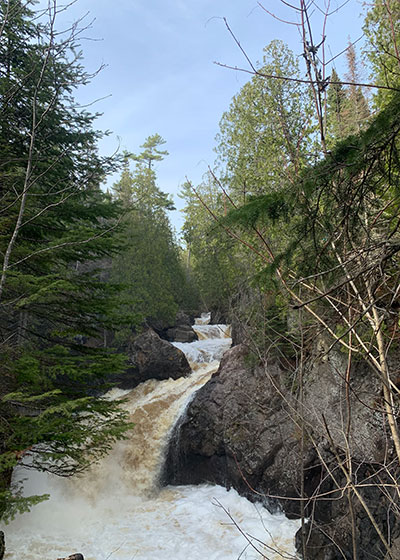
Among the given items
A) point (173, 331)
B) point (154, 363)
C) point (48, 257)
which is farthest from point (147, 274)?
point (48, 257)

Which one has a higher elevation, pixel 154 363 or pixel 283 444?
pixel 154 363

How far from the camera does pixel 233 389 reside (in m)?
10.4

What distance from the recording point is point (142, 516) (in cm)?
860

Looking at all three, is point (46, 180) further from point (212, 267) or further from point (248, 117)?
point (212, 267)

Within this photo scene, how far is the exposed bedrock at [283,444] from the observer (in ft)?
19.5

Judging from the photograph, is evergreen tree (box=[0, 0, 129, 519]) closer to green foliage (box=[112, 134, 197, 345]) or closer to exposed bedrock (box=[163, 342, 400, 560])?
exposed bedrock (box=[163, 342, 400, 560])

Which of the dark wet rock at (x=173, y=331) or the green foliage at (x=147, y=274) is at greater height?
the green foliage at (x=147, y=274)

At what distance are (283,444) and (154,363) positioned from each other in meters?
7.69

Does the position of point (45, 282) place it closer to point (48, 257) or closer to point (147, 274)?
point (48, 257)

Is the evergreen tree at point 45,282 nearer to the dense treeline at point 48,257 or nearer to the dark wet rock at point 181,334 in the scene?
the dense treeline at point 48,257

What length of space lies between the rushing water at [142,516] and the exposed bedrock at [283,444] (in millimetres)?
557

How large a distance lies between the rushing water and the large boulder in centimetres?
219

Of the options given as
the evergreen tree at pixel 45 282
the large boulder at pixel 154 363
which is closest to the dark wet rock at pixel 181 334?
the large boulder at pixel 154 363

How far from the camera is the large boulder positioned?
15.0 m
